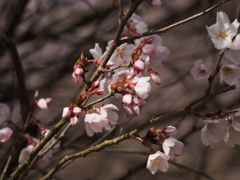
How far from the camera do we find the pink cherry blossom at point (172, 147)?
1340 millimetres

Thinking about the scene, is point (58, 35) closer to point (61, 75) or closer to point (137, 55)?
point (61, 75)

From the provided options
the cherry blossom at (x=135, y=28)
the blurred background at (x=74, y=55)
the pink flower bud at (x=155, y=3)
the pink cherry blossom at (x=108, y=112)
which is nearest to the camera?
the pink cherry blossom at (x=108, y=112)

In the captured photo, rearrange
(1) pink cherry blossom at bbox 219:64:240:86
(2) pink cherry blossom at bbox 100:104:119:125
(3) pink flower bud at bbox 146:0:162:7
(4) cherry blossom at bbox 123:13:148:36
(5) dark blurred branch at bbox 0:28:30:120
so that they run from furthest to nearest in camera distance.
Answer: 1. (5) dark blurred branch at bbox 0:28:30:120
2. (4) cherry blossom at bbox 123:13:148:36
3. (3) pink flower bud at bbox 146:0:162:7
4. (2) pink cherry blossom at bbox 100:104:119:125
5. (1) pink cherry blossom at bbox 219:64:240:86

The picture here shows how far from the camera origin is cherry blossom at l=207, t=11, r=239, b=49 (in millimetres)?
1319

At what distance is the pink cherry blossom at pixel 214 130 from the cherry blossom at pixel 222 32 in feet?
0.84

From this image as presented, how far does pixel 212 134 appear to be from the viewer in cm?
141

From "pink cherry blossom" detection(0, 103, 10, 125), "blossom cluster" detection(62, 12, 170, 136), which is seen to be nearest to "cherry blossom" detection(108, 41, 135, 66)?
"blossom cluster" detection(62, 12, 170, 136)

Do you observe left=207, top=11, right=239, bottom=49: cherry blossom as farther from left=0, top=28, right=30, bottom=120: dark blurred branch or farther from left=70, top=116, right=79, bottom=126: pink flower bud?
left=0, top=28, right=30, bottom=120: dark blurred branch

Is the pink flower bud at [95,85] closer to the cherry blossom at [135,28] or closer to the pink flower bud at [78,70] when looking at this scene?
the pink flower bud at [78,70]

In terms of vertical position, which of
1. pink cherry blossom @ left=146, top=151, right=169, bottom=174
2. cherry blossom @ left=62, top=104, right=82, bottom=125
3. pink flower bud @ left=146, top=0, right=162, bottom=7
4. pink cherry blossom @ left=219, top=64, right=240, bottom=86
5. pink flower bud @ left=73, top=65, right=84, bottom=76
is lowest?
pink cherry blossom @ left=146, top=151, right=169, bottom=174

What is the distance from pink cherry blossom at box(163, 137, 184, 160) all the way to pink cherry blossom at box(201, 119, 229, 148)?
0.36 ft

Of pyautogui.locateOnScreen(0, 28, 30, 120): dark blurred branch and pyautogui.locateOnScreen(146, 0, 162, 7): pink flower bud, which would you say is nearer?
pyautogui.locateOnScreen(146, 0, 162, 7): pink flower bud

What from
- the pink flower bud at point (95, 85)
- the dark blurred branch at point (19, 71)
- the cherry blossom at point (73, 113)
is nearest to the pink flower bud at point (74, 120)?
the cherry blossom at point (73, 113)

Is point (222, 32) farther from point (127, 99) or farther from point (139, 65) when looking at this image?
point (127, 99)
